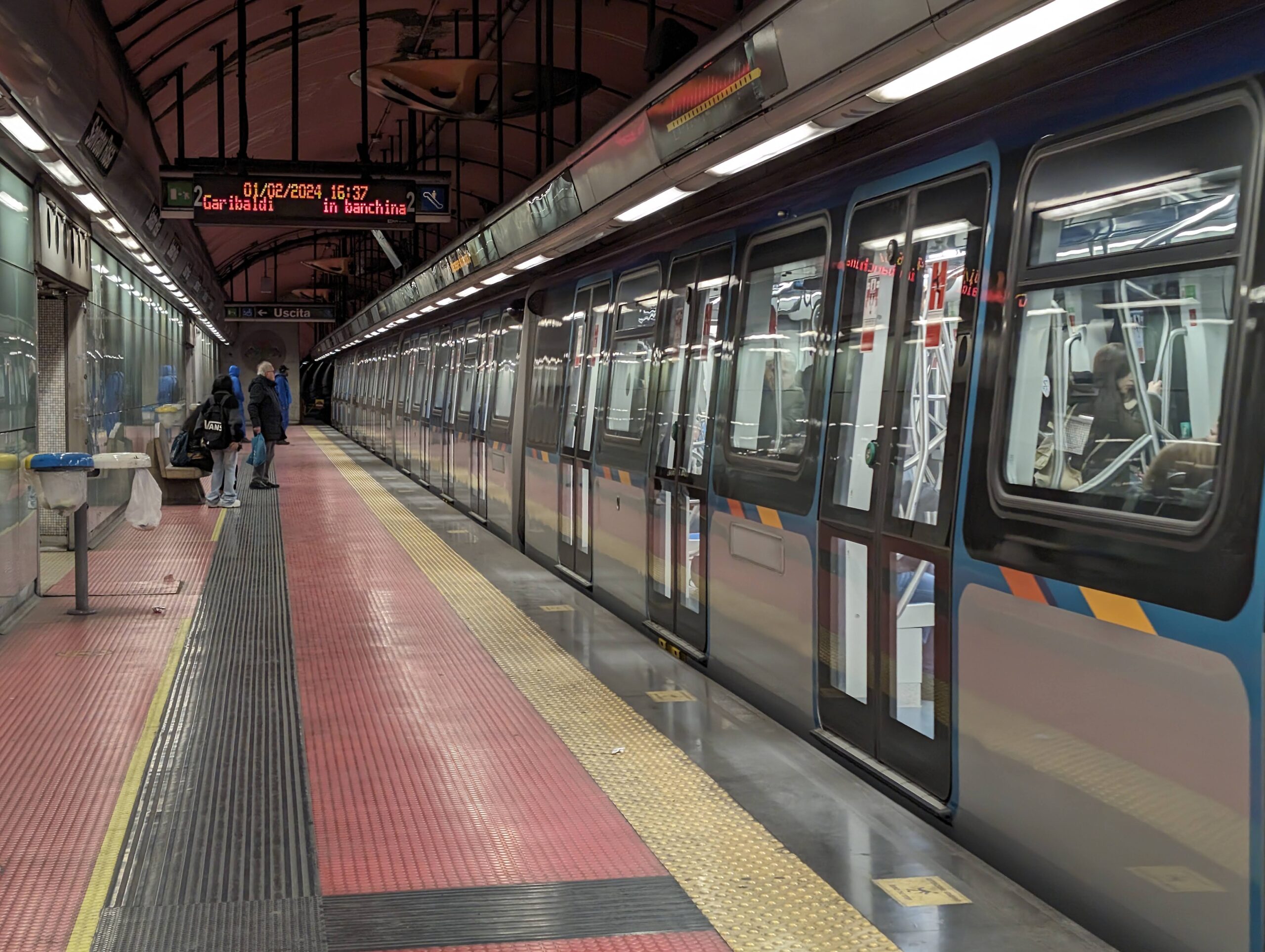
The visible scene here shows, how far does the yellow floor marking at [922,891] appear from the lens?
→ 3.35 metres

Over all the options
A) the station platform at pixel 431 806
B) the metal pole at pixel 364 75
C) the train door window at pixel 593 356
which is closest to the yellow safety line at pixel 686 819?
the station platform at pixel 431 806

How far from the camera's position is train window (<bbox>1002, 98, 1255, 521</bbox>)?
9.04ft

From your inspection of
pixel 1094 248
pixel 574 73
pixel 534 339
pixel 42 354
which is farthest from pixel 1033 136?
pixel 42 354

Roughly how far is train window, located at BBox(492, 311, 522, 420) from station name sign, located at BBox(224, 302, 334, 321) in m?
25.6

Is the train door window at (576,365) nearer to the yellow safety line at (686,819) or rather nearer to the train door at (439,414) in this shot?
the yellow safety line at (686,819)

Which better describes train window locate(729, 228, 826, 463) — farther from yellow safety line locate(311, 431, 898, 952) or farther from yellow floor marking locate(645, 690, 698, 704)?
yellow safety line locate(311, 431, 898, 952)

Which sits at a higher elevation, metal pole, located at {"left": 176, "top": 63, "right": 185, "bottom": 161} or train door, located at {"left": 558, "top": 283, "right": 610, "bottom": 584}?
metal pole, located at {"left": 176, "top": 63, "right": 185, "bottom": 161}

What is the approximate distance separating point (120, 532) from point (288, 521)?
1.64 m

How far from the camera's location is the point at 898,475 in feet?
13.7

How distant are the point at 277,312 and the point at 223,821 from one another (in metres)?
34.4

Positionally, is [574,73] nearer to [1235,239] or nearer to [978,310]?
[978,310]

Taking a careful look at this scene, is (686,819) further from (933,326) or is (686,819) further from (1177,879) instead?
(933,326)

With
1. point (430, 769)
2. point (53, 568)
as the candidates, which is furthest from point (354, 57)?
point (430, 769)

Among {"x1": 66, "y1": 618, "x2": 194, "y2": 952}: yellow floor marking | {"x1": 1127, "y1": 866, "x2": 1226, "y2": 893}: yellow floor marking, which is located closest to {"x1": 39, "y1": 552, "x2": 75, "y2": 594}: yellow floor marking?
{"x1": 66, "y1": 618, "x2": 194, "y2": 952}: yellow floor marking
